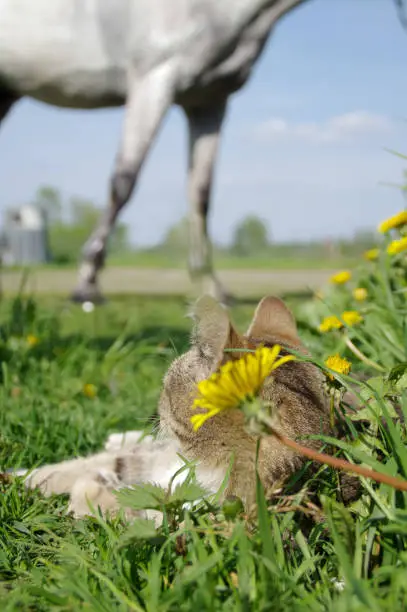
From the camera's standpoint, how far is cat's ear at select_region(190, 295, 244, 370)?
1062mm

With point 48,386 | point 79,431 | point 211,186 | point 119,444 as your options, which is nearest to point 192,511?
point 119,444

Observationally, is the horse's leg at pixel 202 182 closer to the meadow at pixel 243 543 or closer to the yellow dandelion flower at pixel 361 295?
the yellow dandelion flower at pixel 361 295

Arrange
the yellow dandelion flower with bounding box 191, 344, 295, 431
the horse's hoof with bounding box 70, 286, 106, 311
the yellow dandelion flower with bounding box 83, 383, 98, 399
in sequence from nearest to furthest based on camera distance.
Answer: the yellow dandelion flower with bounding box 191, 344, 295, 431 < the yellow dandelion flower with bounding box 83, 383, 98, 399 < the horse's hoof with bounding box 70, 286, 106, 311

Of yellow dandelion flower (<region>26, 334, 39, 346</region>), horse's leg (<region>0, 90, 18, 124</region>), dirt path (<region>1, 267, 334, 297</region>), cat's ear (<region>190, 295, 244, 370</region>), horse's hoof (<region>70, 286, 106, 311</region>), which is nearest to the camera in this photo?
cat's ear (<region>190, 295, 244, 370</region>)

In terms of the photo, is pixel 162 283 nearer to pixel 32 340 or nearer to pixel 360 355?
pixel 32 340

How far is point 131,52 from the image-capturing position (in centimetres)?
456

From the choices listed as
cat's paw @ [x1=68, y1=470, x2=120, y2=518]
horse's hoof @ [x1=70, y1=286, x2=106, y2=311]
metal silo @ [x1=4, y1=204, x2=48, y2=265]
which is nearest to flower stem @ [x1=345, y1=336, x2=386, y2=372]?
cat's paw @ [x1=68, y1=470, x2=120, y2=518]

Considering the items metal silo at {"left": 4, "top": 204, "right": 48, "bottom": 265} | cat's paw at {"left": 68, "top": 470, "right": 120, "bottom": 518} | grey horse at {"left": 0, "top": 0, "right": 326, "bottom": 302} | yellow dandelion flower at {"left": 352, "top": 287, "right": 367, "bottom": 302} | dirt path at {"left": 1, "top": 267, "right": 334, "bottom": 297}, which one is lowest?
metal silo at {"left": 4, "top": 204, "right": 48, "bottom": 265}

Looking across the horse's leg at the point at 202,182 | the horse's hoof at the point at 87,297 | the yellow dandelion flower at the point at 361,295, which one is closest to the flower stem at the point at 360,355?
the yellow dandelion flower at the point at 361,295

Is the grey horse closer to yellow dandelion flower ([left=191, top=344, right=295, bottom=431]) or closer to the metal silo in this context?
yellow dandelion flower ([left=191, top=344, right=295, bottom=431])

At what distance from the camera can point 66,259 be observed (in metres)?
17.3

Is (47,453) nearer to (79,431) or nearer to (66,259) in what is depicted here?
(79,431)

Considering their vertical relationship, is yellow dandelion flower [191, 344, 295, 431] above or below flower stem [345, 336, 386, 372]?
above

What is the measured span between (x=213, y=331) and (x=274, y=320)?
1.10 ft
